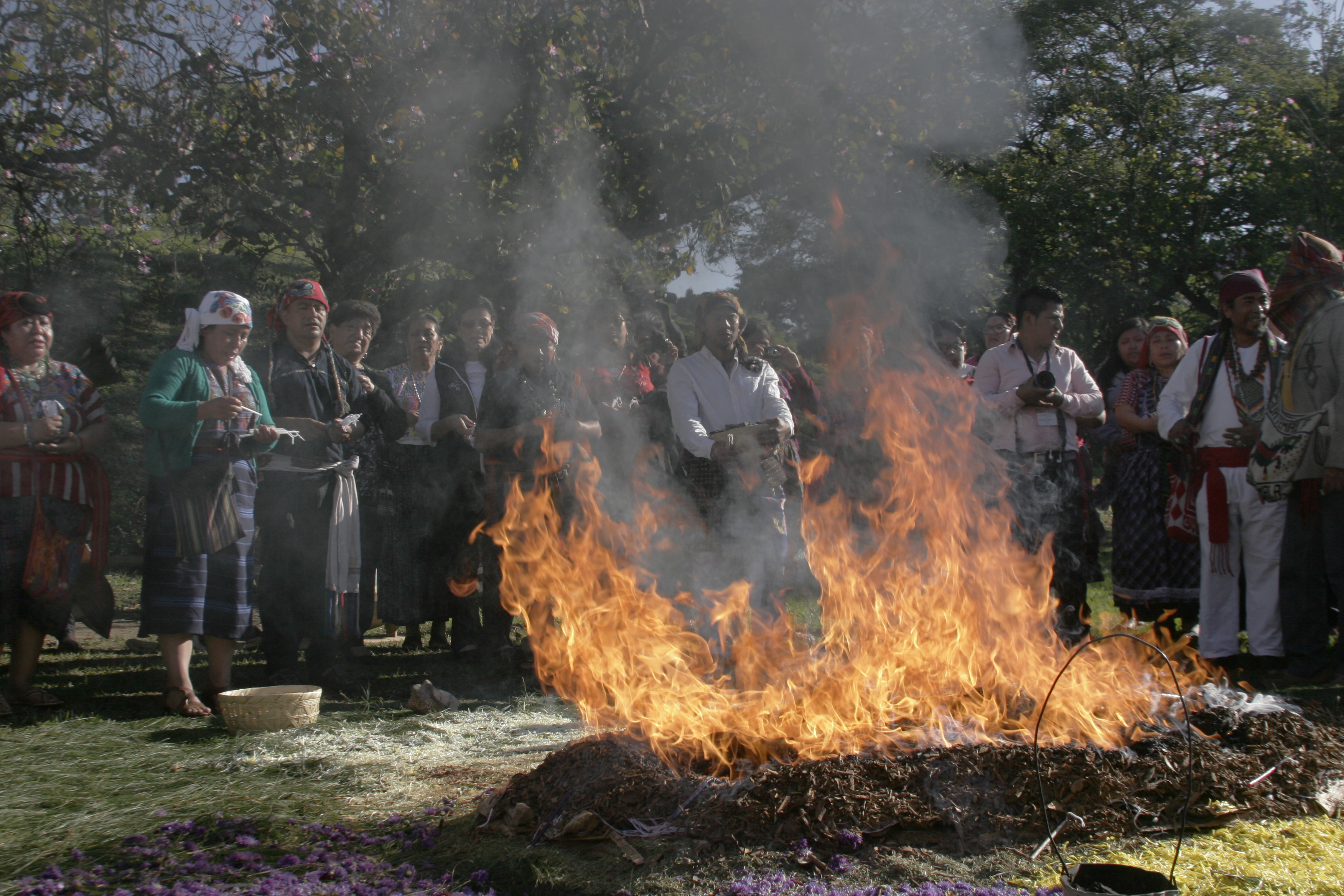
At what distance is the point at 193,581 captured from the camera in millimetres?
4879

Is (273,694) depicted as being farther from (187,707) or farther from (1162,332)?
(1162,332)

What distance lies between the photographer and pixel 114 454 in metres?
12.8

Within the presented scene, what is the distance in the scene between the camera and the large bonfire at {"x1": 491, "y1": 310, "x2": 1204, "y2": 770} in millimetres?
3385

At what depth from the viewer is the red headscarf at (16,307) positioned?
5.04 meters

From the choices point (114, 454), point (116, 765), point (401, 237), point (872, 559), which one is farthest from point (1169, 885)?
point (114, 454)

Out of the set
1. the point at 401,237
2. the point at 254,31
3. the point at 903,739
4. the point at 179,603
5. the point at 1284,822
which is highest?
the point at 254,31

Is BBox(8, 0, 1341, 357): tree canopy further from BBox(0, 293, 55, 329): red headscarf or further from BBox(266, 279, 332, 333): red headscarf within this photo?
BBox(0, 293, 55, 329): red headscarf

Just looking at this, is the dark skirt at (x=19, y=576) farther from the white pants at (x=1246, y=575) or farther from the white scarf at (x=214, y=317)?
the white pants at (x=1246, y=575)

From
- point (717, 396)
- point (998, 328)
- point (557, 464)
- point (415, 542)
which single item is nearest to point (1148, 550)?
point (998, 328)

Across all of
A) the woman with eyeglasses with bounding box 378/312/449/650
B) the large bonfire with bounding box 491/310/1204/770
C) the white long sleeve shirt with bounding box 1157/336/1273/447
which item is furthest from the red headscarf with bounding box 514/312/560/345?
the white long sleeve shirt with bounding box 1157/336/1273/447

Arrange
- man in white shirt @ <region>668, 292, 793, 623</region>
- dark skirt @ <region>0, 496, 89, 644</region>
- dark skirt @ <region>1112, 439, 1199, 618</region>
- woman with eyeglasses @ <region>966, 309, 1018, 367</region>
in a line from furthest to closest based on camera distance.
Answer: woman with eyeglasses @ <region>966, 309, 1018, 367</region>, dark skirt @ <region>1112, 439, 1199, 618</region>, man in white shirt @ <region>668, 292, 793, 623</region>, dark skirt @ <region>0, 496, 89, 644</region>

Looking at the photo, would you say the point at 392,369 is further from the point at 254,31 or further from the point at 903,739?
the point at 903,739

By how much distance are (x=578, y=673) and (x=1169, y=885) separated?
232 cm

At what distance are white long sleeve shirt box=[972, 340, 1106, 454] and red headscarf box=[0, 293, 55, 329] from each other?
5.48m
